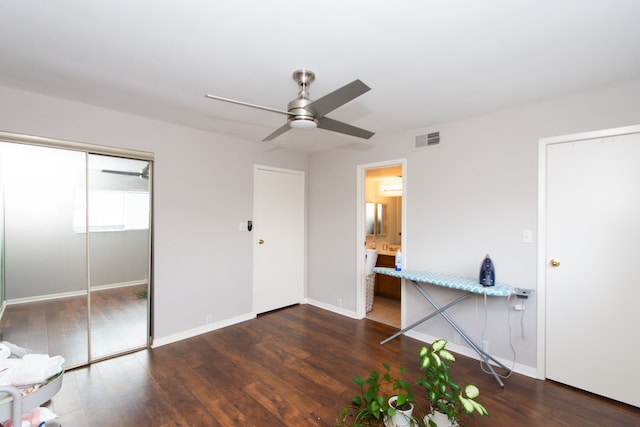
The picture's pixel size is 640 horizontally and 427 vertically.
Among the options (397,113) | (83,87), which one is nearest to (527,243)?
(397,113)

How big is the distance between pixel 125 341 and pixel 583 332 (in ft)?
13.8

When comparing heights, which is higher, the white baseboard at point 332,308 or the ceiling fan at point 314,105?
the ceiling fan at point 314,105

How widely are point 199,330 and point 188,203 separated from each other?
1498mm

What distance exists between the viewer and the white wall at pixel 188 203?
8.86ft

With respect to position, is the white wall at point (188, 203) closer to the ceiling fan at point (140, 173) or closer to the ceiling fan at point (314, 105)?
the ceiling fan at point (140, 173)

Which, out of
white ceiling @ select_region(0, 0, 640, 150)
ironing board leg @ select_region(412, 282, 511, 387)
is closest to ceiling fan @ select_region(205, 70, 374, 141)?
white ceiling @ select_region(0, 0, 640, 150)

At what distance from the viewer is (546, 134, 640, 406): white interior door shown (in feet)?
7.18

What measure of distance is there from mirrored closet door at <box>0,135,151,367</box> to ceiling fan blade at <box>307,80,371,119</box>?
2209mm

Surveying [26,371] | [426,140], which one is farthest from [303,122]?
[426,140]

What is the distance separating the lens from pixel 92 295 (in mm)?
2773

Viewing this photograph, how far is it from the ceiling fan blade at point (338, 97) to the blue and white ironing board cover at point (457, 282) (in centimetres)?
191

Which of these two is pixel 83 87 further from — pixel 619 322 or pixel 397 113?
pixel 619 322

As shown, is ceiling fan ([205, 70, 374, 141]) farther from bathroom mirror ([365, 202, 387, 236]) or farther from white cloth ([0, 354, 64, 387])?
bathroom mirror ([365, 202, 387, 236])

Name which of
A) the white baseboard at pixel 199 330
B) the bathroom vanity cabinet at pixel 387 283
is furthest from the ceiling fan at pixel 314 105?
the bathroom vanity cabinet at pixel 387 283
